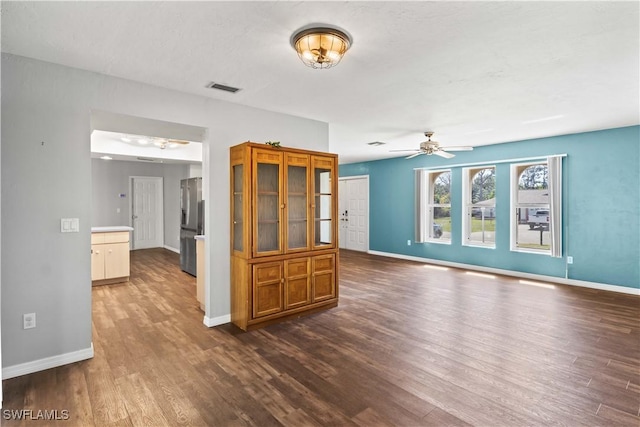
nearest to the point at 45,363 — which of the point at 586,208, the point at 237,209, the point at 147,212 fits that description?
the point at 237,209

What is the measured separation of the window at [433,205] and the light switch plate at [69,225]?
6.47 metres

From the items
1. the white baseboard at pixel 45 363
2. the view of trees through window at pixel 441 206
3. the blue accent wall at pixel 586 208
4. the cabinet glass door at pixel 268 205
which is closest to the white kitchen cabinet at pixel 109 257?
the white baseboard at pixel 45 363

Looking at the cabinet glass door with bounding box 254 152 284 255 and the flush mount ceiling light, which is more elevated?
the flush mount ceiling light

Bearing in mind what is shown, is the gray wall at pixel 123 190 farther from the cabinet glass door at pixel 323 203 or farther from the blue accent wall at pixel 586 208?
the blue accent wall at pixel 586 208

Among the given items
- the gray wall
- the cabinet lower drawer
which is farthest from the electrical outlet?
the gray wall

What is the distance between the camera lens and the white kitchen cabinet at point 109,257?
5242 millimetres

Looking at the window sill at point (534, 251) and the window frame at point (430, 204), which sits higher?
the window frame at point (430, 204)

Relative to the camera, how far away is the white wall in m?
2.59

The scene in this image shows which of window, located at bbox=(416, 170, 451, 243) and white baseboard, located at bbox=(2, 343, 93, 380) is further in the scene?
window, located at bbox=(416, 170, 451, 243)

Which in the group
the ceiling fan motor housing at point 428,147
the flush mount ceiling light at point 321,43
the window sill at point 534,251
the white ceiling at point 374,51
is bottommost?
the window sill at point 534,251

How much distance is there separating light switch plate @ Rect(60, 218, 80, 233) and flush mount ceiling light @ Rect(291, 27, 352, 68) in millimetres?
2405

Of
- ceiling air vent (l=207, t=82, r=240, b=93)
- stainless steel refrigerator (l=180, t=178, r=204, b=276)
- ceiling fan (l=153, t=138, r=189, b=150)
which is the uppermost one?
ceiling fan (l=153, t=138, r=189, b=150)

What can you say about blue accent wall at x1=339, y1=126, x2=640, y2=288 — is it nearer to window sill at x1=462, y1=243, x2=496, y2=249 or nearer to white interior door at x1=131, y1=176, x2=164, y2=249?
window sill at x1=462, y1=243, x2=496, y2=249

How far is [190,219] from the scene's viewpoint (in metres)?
6.19
